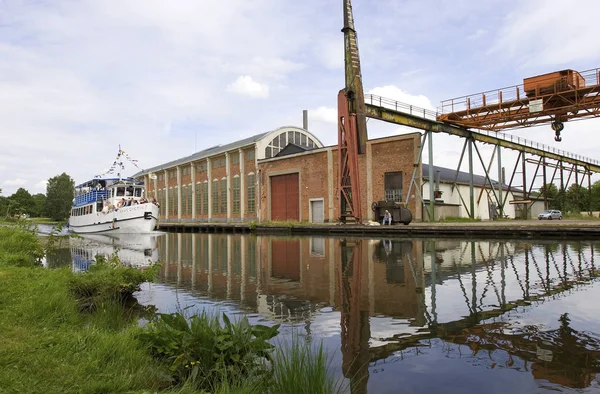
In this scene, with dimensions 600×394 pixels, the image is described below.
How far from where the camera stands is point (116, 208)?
30688mm

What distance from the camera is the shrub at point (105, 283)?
6043 millimetres

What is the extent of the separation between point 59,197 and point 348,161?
79.7 metres

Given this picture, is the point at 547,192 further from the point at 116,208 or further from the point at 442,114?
the point at 116,208

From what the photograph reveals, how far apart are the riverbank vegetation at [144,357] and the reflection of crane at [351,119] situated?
2069 centimetres

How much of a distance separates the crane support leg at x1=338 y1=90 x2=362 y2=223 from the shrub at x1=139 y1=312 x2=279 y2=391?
21.6 m

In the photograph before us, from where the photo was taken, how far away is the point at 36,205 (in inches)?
3755

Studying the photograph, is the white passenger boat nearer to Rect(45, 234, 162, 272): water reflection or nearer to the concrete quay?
the concrete quay

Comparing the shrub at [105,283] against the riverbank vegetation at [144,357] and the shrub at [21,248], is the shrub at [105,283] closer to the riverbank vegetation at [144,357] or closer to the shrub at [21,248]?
the riverbank vegetation at [144,357]

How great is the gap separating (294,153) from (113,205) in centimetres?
1491

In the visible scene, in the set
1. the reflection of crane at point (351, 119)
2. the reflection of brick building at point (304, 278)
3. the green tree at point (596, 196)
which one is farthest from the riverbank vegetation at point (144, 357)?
the green tree at point (596, 196)

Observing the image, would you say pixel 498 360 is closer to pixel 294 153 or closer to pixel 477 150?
pixel 477 150

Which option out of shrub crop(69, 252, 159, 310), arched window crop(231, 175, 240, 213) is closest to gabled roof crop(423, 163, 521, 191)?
arched window crop(231, 175, 240, 213)

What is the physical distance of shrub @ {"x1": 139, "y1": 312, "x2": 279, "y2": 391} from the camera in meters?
3.18

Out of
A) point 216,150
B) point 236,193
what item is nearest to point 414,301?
point 236,193
